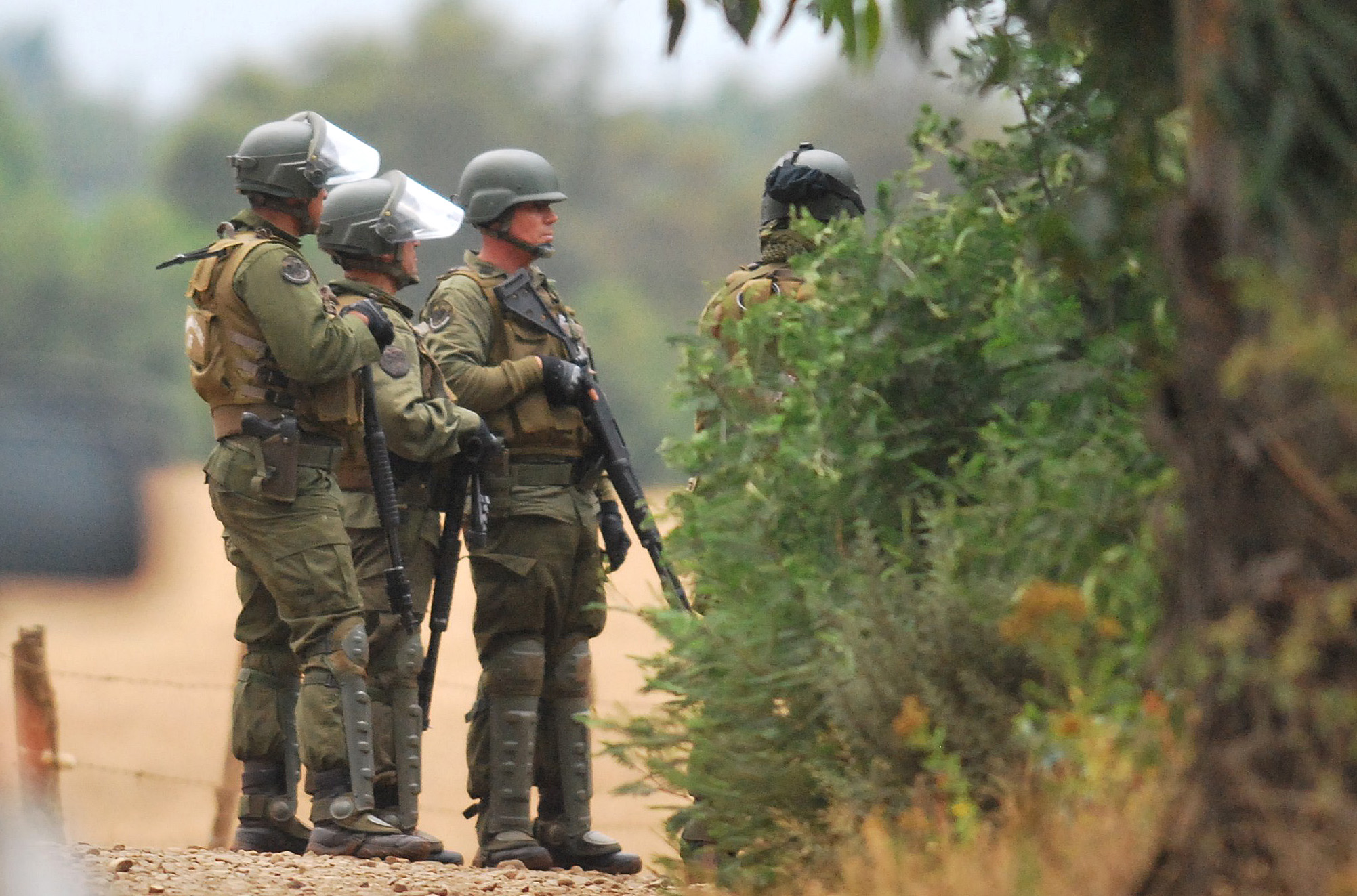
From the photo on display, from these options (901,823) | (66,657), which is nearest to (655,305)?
(66,657)

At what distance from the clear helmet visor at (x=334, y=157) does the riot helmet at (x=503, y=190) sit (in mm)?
448

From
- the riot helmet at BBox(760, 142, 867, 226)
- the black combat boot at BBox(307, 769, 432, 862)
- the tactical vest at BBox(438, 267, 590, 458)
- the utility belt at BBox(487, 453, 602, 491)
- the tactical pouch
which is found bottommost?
the black combat boot at BBox(307, 769, 432, 862)

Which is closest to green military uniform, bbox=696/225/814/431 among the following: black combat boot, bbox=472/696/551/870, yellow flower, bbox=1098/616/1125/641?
black combat boot, bbox=472/696/551/870

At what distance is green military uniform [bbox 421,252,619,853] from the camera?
716 cm

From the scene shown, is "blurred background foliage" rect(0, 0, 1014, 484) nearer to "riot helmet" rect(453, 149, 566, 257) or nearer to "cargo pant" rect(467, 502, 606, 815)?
"riot helmet" rect(453, 149, 566, 257)

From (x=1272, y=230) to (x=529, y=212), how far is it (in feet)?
14.8

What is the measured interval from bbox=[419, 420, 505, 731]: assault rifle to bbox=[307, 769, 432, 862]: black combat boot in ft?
2.04

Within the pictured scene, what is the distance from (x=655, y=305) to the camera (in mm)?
55000

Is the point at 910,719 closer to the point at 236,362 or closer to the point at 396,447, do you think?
the point at 236,362

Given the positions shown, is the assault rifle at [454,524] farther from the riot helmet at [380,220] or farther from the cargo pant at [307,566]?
the riot helmet at [380,220]

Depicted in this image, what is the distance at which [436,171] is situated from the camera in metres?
57.6

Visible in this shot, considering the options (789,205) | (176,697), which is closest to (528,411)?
(789,205)

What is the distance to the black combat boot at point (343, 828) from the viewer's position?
263 inches

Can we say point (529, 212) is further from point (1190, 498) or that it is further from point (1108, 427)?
point (1190, 498)
